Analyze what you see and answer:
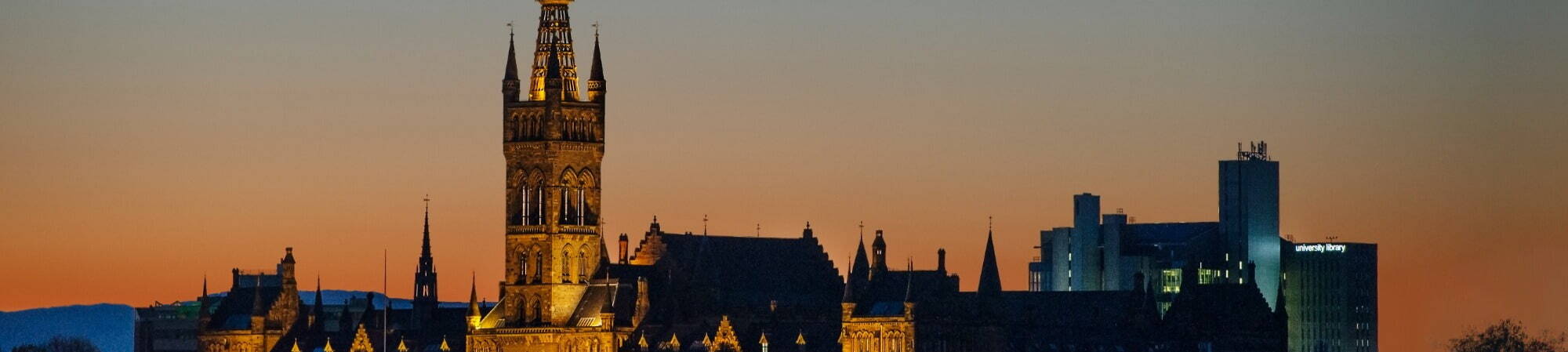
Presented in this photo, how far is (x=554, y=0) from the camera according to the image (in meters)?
199
